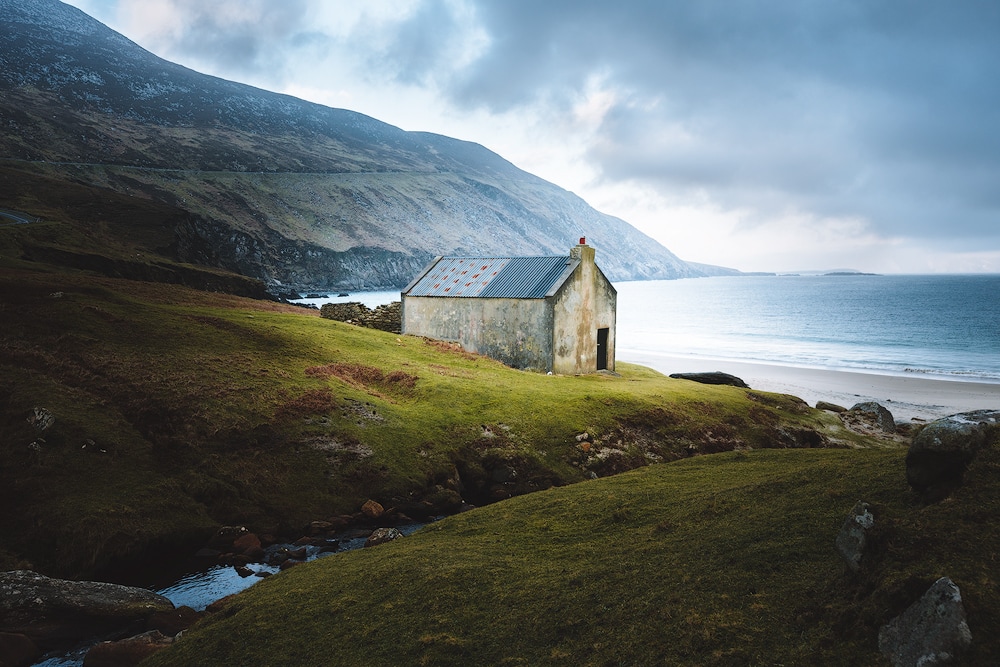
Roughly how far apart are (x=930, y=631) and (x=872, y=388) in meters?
59.7

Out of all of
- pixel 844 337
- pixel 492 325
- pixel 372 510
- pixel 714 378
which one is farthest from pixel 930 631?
pixel 844 337

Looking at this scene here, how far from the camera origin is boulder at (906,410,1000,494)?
7141mm

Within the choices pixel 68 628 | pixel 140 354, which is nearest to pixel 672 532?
pixel 68 628

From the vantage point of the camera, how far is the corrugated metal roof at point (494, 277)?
3994 cm

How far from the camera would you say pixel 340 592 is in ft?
34.5

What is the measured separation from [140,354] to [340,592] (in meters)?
18.4

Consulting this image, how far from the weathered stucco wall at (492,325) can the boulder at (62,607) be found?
28.1 meters

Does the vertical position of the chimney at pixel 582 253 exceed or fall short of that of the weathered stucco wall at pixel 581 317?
it exceeds it

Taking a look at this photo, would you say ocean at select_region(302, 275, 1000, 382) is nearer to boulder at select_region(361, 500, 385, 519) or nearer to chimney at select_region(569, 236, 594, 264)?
chimney at select_region(569, 236, 594, 264)

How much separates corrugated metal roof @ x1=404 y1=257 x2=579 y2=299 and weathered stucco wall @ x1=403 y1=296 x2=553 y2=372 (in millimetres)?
620

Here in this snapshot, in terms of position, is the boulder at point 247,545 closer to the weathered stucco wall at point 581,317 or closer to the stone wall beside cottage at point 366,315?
the weathered stucco wall at point 581,317

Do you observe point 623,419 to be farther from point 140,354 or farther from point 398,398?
point 140,354

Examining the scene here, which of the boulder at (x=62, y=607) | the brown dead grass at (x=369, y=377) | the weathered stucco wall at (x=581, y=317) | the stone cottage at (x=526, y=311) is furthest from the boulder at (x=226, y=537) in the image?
the weathered stucco wall at (x=581, y=317)

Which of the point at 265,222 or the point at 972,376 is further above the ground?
the point at 265,222
